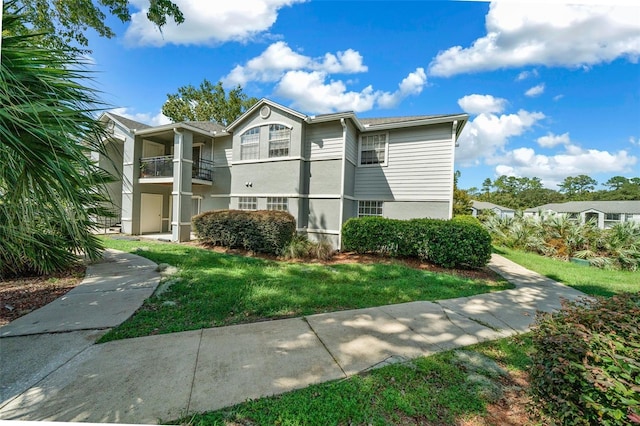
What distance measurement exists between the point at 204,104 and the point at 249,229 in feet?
75.8

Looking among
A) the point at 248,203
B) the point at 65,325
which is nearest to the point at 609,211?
the point at 248,203

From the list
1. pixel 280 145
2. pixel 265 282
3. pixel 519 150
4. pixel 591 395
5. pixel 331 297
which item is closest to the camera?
pixel 591 395

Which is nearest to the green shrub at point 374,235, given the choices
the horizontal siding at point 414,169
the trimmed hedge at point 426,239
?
the trimmed hedge at point 426,239

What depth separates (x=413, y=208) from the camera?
11.0 meters

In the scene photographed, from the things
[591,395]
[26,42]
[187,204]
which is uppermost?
[26,42]

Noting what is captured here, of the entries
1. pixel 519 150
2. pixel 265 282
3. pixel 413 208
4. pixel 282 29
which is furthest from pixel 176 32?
pixel 519 150

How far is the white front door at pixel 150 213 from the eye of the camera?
14.1 m

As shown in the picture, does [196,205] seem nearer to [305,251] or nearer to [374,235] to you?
[305,251]

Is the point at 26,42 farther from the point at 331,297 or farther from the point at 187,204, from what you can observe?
the point at 187,204

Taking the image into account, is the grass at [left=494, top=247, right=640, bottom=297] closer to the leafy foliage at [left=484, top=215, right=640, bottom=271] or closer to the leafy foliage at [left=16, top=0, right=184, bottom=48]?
the leafy foliage at [left=484, top=215, right=640, bottom=271]

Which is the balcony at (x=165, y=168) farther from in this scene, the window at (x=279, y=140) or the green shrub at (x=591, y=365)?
the green shrub at (x=591, y=365)

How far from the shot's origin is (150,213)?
14.6 meters

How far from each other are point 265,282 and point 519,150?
18427 mm

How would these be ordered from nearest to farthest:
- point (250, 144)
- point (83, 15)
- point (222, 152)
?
point (83, 15) < point (250, 144) < point (222, 152)
